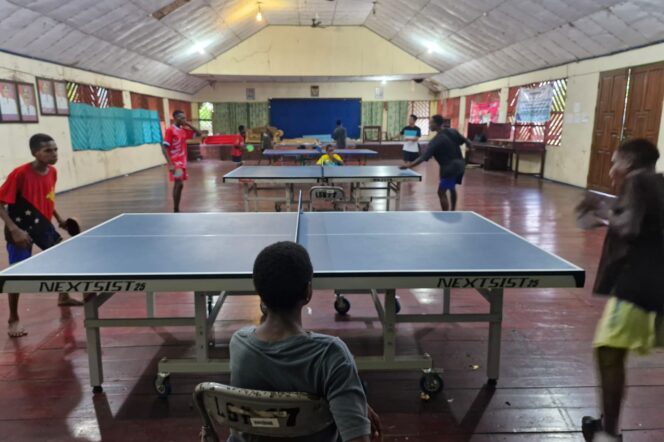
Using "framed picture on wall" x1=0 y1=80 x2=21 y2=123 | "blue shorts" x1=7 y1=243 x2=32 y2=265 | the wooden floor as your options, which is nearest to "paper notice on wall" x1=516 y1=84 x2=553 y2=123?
the wooden floor

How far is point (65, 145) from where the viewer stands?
31.0 feet

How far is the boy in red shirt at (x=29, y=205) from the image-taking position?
9.16 feet

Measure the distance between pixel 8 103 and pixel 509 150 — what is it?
10.8 meters

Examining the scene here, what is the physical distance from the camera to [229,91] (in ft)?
62.4

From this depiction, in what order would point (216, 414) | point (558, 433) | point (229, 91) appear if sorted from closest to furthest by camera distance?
1. point (216, 414)
2. point (558, 433)
3. point (229, 91)

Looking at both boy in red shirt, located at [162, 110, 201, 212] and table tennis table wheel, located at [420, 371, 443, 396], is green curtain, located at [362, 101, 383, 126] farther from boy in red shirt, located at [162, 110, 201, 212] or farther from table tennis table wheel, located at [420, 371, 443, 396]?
table tennis table wheel, located at [420, 371, 443, 396]

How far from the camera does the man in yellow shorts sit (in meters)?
1.61

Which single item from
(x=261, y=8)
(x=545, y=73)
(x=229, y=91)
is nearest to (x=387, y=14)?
(x=261, y=8)

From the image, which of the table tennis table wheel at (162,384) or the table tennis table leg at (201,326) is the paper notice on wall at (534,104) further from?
the table tennis table wheel at (162,384)

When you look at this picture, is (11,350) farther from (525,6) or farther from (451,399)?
(525,6)

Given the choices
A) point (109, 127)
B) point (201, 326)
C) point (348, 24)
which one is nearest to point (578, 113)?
point (348, 24)

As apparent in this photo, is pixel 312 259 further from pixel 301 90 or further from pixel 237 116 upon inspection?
pixel 237 116

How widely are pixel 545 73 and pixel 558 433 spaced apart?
35.4 feet

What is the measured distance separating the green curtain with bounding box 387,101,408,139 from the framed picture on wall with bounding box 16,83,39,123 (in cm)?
1360
